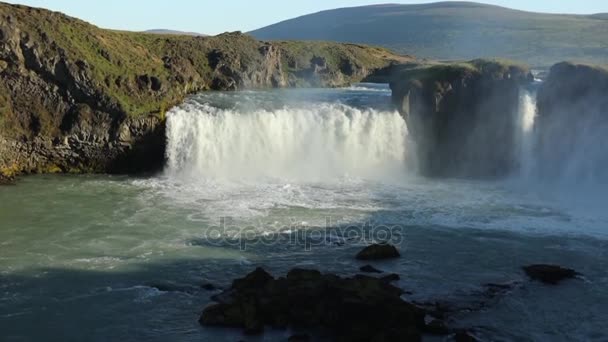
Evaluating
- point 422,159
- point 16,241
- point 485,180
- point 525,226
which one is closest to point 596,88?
point 485,180

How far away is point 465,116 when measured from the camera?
40.9 m

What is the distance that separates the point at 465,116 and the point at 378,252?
2156cm

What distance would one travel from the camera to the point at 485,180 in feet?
127

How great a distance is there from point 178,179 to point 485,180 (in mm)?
17675

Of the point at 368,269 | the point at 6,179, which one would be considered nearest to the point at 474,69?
the point at 368,269

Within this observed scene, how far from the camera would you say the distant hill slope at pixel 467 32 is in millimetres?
113688

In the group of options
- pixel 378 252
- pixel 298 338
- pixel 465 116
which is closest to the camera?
pixel 298 338

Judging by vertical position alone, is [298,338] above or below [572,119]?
below

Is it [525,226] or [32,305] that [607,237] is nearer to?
[525,226]

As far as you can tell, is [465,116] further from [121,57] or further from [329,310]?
[329,310]

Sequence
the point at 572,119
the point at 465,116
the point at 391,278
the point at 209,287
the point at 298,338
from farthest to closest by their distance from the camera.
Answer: the point at 465,116, the point at 572,119, the point at 391,278, the point at 209,287, the point at 298,338

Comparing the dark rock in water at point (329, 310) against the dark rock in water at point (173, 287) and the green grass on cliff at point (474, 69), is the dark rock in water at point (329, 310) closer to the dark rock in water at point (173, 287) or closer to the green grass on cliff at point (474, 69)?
the dark rock in water at point (173, 287)

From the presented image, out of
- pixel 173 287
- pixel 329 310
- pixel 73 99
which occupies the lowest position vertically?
pixel 173 287

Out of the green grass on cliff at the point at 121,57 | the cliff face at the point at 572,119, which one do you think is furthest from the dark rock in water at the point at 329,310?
the cliff face at the point at 572,119
